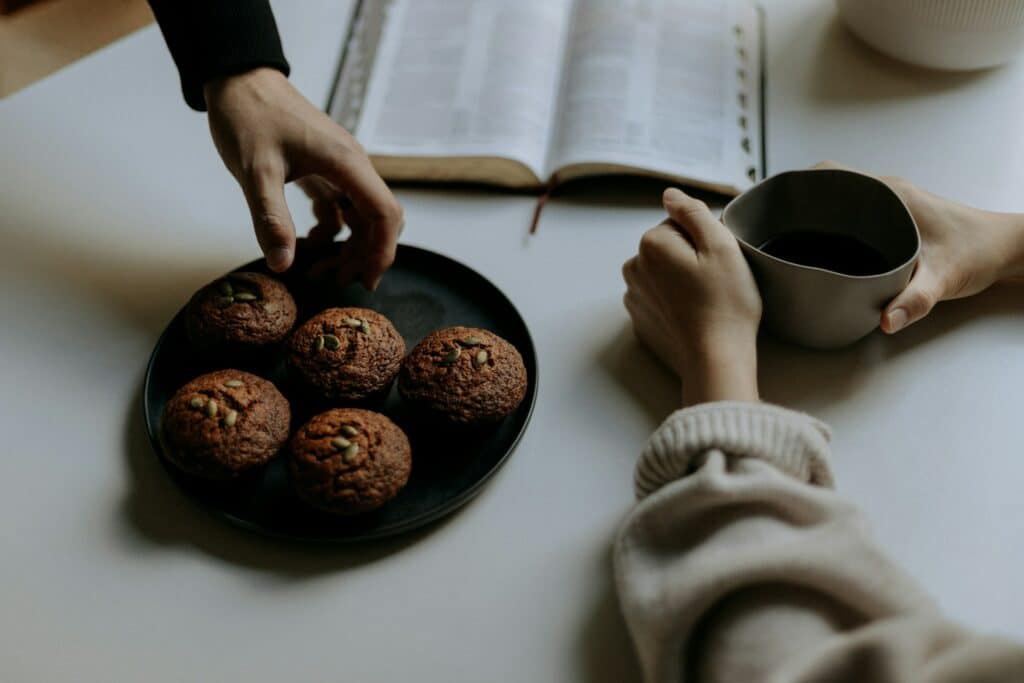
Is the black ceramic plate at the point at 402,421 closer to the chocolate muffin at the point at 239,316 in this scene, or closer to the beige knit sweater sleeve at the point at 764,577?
the chocolate muffin at the point at 239,316

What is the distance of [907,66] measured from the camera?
121cm

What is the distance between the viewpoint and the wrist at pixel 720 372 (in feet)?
2.59

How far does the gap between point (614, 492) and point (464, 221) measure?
1.43ft

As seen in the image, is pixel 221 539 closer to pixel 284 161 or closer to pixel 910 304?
pixel 284 161

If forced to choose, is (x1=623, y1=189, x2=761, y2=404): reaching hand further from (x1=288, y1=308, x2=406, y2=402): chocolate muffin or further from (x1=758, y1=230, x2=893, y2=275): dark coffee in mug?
(x1=288, y1=308, x2=406, y2=402): chocolate muffin

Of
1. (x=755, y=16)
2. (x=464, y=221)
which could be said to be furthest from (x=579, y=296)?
(x=755, y=16)

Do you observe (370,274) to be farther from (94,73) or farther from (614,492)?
(94,73)

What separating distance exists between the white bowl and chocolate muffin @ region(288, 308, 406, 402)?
831 millimetres

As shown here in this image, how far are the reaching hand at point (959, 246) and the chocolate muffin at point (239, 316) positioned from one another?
641mm

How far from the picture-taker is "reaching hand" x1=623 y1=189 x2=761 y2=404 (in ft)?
2.65

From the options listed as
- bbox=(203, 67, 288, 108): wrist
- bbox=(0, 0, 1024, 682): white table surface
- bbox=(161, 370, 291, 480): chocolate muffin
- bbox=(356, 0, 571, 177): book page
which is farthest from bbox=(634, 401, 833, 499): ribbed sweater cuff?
bbox=(203, 67, 288, 108): wrist

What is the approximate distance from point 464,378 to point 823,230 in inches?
17.0

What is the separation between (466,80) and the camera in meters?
1.18

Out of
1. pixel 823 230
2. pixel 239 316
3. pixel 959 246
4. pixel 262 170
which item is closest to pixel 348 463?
pixel 239 316
